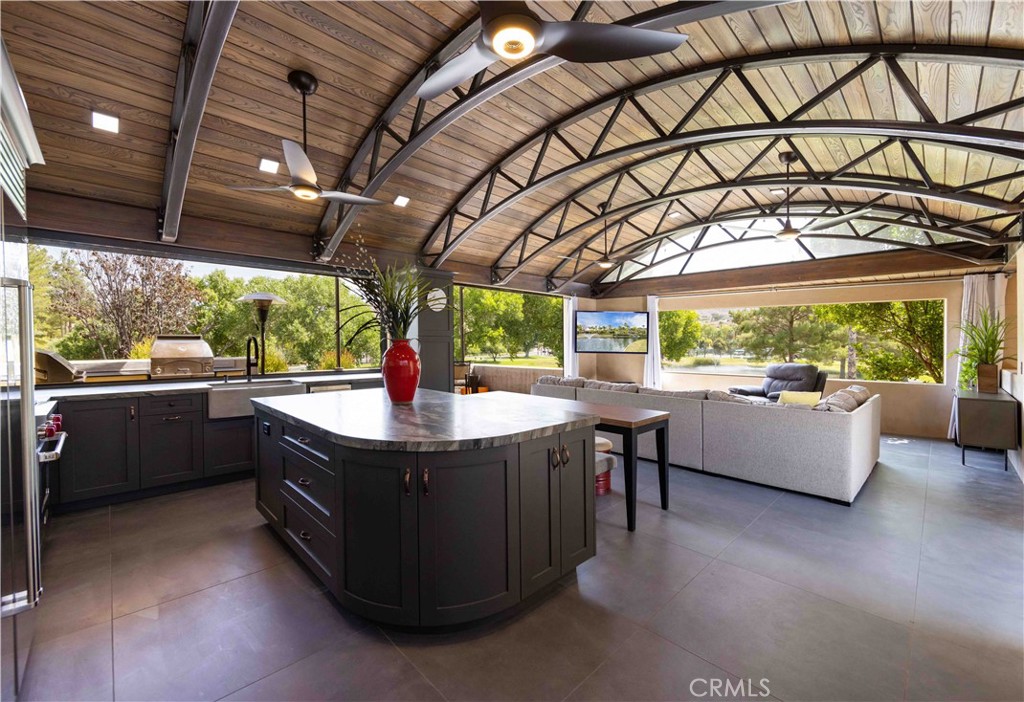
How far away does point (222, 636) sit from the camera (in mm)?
1910

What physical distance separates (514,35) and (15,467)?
2.56 m

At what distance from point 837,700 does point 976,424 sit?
469 centimetres

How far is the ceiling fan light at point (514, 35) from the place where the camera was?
186 centimetres

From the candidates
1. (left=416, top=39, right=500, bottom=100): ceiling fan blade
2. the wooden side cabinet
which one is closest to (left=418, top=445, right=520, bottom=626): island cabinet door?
(left=416, top=39, right=500, bottom=100): ceiling fan blade

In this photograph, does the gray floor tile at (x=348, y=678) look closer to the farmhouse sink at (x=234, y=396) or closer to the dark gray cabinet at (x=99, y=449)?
the farmhouse sink at (x=234, y=396)

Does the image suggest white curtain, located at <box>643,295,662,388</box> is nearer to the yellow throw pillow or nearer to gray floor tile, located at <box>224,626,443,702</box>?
the yellow throw pillow

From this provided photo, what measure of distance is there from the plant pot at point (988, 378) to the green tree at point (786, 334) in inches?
125

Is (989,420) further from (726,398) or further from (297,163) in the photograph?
(297,163)

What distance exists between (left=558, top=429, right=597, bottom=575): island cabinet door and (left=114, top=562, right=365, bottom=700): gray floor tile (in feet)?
3.62

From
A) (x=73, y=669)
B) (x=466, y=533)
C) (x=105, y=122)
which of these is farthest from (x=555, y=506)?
(x=105, y=122)

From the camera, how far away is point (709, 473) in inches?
166

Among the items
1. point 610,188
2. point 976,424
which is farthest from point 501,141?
point 976,424

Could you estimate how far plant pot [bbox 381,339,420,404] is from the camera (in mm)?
2793

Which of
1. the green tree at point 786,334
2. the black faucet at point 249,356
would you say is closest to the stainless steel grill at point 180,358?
the black faucet at point 249,356
